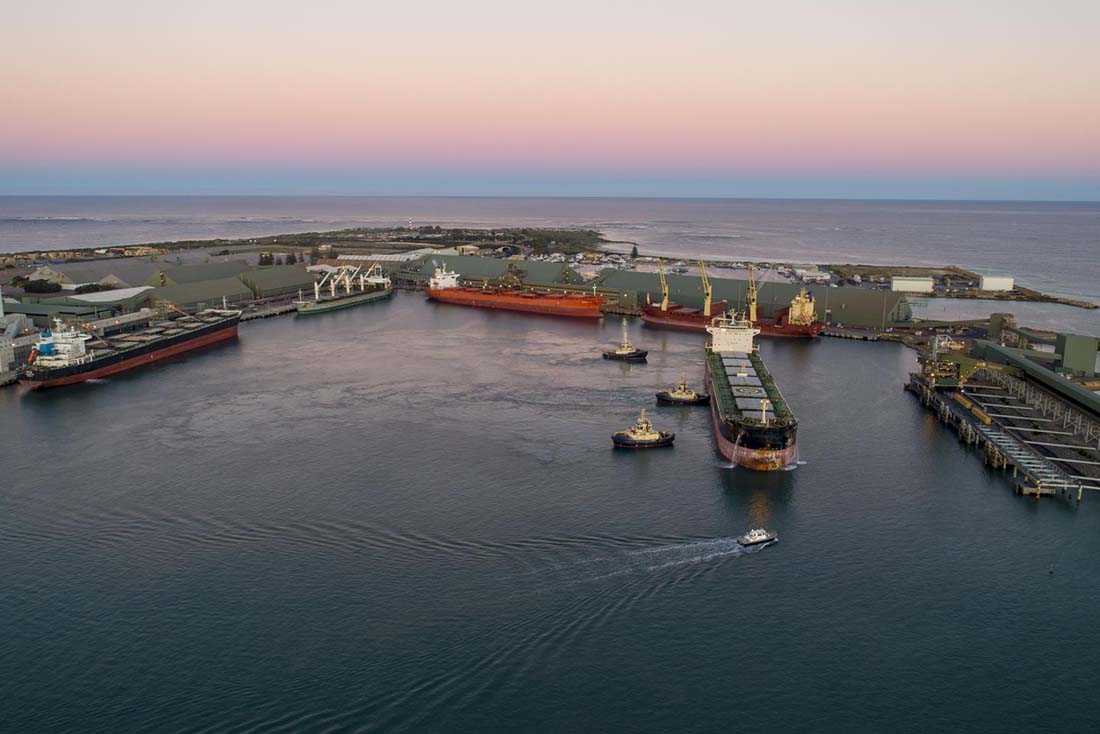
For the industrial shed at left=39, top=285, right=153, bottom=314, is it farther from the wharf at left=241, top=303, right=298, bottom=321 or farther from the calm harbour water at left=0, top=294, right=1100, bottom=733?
the calm harbour water at left=0, top=294, right=1100, bottom=733

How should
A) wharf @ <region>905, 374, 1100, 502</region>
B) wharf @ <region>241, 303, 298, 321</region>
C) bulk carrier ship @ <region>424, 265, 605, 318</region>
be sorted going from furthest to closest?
bulk carrier ship @ <region>424, 265, 605, 318</region> → wharf @ <region>241, 303, 298, 321</region> → wharf @ <region>905, 374, 1100, 502</region>

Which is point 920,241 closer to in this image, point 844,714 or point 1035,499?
point 1035,499

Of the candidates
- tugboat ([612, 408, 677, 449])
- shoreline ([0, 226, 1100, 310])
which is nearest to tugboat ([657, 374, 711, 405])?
tugboat ([612, 408, 677, 449])

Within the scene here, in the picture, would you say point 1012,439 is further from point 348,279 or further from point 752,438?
point 348,279

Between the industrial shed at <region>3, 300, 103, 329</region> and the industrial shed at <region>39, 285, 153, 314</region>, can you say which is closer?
the industrial shed at <region>3, 300, 103, 329</region>

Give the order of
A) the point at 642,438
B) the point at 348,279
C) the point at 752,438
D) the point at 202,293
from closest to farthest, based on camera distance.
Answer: the point at 752,438, the point at 642,438, the point at 202,293, the point at 348,279

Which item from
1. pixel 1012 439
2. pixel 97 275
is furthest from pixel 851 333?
pixel 97 275
